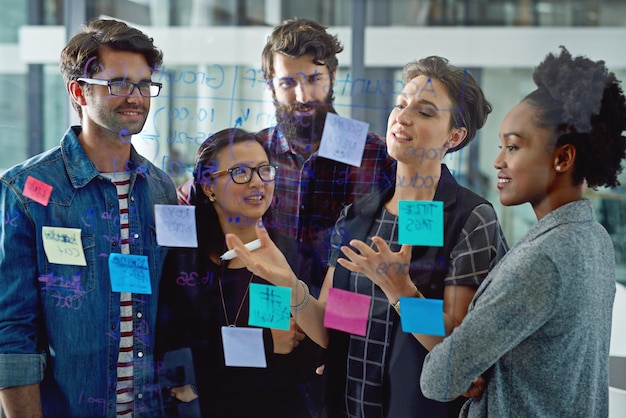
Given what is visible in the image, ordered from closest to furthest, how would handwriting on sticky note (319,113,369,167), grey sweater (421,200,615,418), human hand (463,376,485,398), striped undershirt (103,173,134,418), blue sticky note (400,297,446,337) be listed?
grey sweater (421,200,615,418), human hand (463,376,485,398), blue sticky note (400,297,446,337), handwriting on sticky note (319,113,369,167), striped undershirt (103,173,134,418)

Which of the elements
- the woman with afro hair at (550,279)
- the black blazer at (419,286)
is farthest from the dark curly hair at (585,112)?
the black blazer at (419,286)

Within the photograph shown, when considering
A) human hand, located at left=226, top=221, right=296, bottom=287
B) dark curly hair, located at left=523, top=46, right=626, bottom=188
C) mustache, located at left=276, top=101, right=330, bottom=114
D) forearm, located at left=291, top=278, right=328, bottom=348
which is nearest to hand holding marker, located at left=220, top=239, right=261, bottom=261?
human hand, located at left=226, top=221, right=296, bottom=287

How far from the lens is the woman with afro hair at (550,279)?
1.27 m

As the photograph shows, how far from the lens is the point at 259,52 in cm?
176

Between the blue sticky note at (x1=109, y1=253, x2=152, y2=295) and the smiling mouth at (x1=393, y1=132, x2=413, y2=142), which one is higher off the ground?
the smiling mouth at (x1=393, y1=132, x2=413, y2=142)

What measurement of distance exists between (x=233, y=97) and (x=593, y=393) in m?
1.12

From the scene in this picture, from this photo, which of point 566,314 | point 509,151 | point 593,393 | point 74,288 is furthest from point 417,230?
point 74,288

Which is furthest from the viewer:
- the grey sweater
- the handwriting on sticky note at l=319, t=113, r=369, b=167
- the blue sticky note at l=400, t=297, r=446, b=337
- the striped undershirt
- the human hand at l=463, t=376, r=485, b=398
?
the striped undershirt

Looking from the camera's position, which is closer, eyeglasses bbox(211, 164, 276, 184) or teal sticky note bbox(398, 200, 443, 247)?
teal sticky note bbox(398, 200, 443, 247)

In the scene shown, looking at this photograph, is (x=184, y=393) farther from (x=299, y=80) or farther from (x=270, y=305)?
(x=299, y=80)

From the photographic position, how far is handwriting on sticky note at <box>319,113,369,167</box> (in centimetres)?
161

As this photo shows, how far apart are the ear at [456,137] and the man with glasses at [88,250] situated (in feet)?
2.49

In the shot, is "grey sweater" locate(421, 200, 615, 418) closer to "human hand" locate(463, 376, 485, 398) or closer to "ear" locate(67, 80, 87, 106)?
"human hand" locate(463, 376, 485, 398)

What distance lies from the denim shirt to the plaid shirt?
0.32 meters
